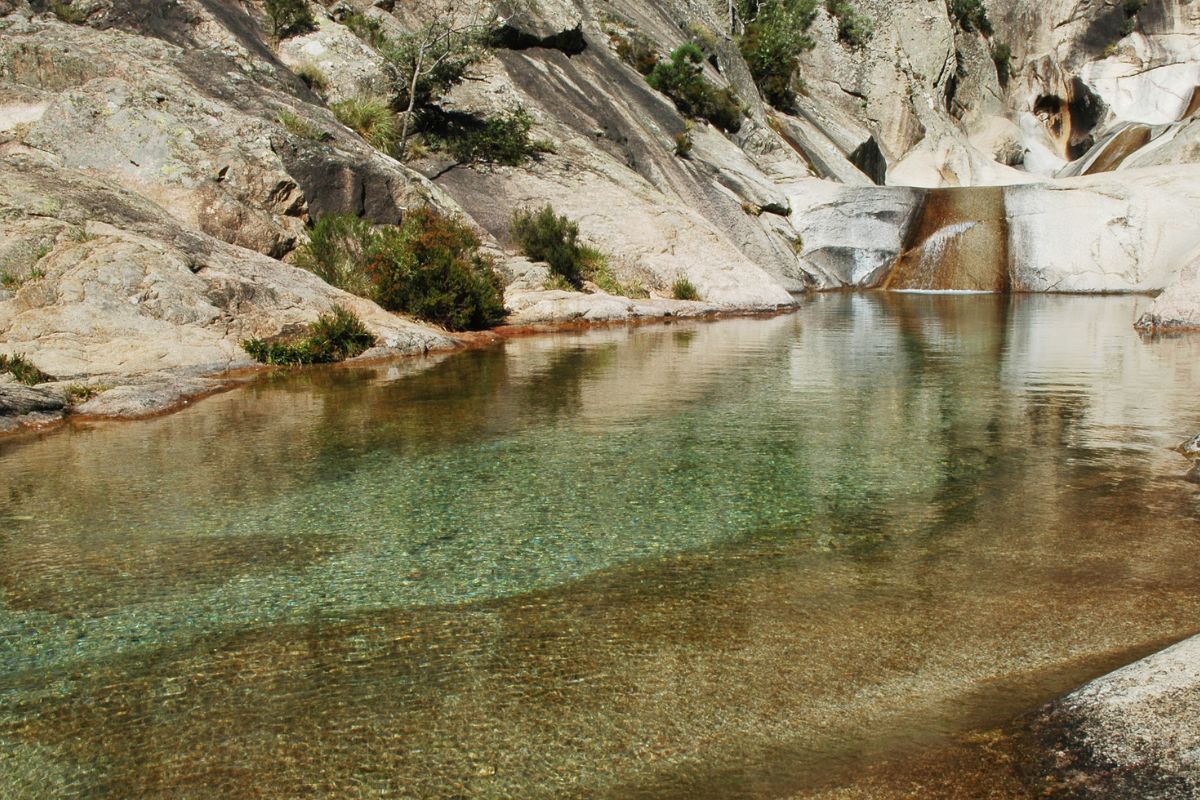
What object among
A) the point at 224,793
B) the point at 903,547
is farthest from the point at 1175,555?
the point at 224,793

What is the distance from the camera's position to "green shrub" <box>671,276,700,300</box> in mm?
25672

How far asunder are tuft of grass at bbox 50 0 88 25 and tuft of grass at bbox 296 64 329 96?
5976 millimetres

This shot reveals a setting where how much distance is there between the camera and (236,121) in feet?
69.9

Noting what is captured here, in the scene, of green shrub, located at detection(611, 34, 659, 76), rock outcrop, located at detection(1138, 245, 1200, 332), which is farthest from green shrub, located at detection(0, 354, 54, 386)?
green shrub, located at detection(611, 34, 659, 76)

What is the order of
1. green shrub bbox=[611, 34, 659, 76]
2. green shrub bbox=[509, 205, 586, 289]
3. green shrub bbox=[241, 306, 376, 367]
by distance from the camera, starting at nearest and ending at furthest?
1. green shrub bbox=[241, 306, 376, 367]
2. green shrub bbox=[509, 205, 586, 289]
3. green shrub bbox=[611, 34, 659, 76]

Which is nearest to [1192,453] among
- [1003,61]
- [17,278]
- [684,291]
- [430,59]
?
[17,278]

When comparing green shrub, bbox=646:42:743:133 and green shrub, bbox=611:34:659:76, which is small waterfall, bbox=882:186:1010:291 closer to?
green shrub, bbox=646:42:743:133

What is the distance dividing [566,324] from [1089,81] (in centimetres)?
6157

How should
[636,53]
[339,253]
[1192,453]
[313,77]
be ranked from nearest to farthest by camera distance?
[1192,453] → [339,253] → [313,77] → [636,53]

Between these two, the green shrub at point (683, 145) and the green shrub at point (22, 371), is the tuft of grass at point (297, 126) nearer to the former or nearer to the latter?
the green shrub at point (22, 371)

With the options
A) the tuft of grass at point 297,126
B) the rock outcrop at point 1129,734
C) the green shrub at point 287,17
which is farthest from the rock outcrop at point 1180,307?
the green shrub at point 287,17

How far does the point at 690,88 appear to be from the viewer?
133ft

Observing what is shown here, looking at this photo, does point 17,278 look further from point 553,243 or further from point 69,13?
point 69,13

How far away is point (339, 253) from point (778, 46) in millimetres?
39802
